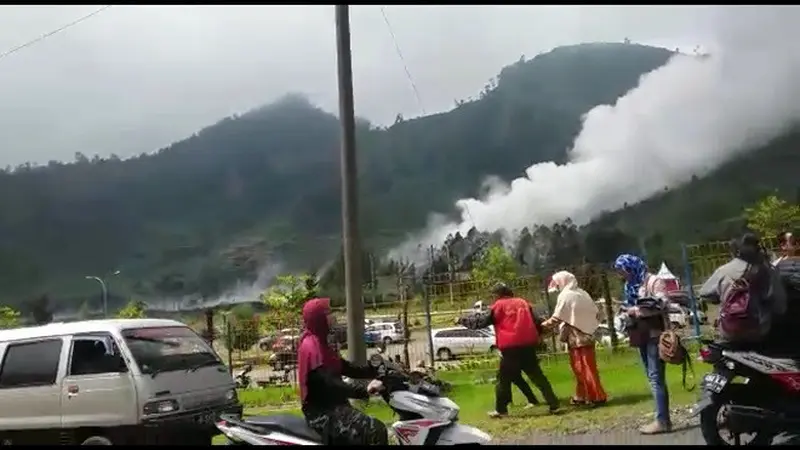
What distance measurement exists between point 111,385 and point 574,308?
172 inches

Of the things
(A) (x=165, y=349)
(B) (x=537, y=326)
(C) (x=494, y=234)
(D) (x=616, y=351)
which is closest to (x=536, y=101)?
(C) (x=494, y=234)

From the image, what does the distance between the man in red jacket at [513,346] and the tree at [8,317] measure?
9.11 metres

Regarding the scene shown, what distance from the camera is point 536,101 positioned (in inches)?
1020

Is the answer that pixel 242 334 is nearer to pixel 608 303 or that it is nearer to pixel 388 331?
pixel 388 331

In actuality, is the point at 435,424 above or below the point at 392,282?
below

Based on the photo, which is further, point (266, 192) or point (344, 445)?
point (266, 192)

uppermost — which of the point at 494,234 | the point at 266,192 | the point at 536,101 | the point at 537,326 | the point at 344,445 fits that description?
the point at 536,101

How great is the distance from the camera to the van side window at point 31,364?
22.5 ft

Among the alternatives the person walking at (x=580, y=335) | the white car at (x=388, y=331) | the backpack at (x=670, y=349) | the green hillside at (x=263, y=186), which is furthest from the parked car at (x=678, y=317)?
the green hillside at (x=263, y=186)

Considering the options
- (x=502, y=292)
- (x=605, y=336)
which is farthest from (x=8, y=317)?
(x=605, y=336)

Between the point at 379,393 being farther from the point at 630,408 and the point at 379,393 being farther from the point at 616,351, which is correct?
the point at 616,351

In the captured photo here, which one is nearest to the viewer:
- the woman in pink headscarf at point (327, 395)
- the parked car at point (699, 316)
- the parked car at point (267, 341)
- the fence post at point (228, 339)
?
the woman in pink headscarf at point (327, 395)

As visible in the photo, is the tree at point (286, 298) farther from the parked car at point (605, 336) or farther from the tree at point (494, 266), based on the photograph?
the parked car at point (605, 336)

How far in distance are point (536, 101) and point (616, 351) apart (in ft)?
57.3
